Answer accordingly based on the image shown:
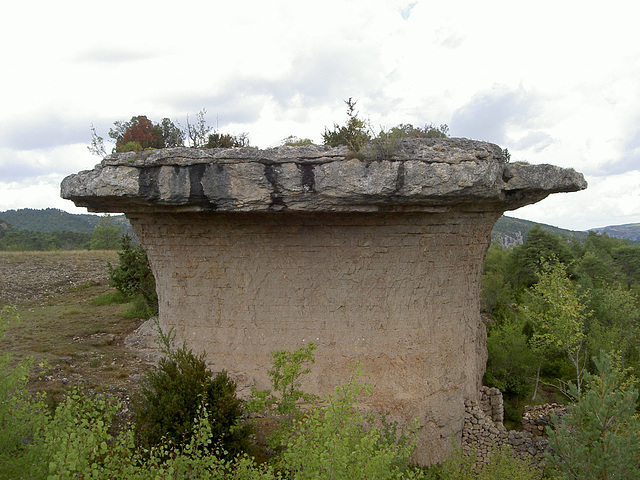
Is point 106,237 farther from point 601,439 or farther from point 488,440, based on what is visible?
point 601,439

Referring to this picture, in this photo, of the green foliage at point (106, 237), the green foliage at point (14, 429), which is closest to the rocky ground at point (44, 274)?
the green foliage at point (14, 429)

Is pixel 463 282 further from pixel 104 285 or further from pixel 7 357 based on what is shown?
pixel 104 285

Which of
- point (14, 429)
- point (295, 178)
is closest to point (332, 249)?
point (295, 178)

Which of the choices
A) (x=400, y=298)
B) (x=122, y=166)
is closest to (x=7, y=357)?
(x=122, y=166)

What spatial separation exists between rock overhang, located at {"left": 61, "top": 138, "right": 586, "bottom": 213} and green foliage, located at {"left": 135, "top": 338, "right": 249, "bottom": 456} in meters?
2.47

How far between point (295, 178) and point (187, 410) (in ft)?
→ 11.6

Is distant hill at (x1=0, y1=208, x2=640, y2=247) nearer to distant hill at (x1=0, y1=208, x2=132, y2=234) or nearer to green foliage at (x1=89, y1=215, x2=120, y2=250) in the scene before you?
distant hill at (x1=0, y1=208, x2=132, y2=234)

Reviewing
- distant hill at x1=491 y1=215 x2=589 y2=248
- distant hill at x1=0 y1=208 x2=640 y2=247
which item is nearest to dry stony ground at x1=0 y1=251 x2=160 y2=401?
distant hill at x1=491 y1=215 x2=589 y2=248

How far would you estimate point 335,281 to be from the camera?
790 cm

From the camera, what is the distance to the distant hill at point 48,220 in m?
82.9

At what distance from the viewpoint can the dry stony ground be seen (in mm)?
8633

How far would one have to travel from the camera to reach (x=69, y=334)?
11531 mm

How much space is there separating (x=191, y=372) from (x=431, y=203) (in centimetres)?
432

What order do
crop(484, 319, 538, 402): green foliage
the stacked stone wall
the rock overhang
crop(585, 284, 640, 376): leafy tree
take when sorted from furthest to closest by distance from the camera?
crop(585, 284, 640, 376): leafy tree, crop(484, 319, 538, 402): green foliage, the stacked stone wall, the rock overhang
